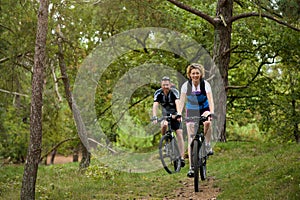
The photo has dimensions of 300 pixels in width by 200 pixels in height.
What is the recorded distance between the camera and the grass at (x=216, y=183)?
30.0 ft

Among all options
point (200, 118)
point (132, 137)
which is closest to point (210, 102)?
point (200, 118)

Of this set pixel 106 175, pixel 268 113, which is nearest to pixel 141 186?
pixel 106 175

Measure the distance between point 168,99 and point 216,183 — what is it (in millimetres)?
2341

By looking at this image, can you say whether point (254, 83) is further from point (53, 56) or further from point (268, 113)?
point (53, 56)

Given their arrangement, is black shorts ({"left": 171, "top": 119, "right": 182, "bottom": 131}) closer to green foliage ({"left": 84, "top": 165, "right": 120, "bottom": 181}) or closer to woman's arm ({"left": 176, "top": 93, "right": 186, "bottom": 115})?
woman's arm ({"left": 176, "top": 93, "right": 186, "bottom": 115})

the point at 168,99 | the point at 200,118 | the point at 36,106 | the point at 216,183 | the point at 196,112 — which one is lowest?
the point at 216,183

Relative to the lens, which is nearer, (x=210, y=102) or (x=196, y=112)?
(x=210, y=102)

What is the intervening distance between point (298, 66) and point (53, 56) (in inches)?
407

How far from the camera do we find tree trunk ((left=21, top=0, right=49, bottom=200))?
10.4 m

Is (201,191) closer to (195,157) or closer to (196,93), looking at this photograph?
(195,157)

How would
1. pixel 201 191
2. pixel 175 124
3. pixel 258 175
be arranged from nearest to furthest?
pixel 201 191 < pixel 258 175 < pixel 175 124

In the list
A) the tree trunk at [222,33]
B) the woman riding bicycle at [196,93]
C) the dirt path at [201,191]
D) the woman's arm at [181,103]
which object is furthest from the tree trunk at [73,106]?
the woman riding bicycle at [196,93]

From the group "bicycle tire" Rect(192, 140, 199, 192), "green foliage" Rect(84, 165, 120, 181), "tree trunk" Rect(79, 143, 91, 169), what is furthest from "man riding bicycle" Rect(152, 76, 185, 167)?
"tree trunk" Rect(79, 143, 91, 169)

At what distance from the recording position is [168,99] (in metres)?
10.9
